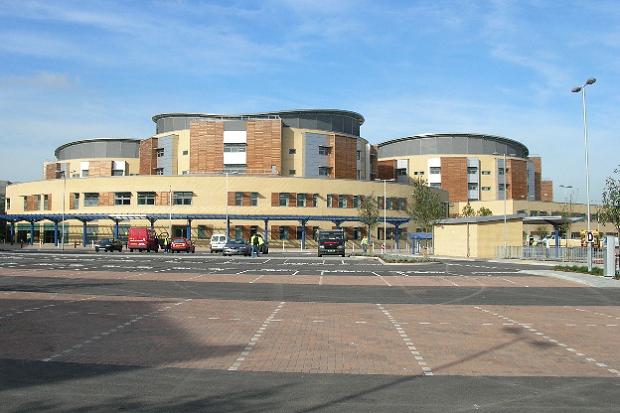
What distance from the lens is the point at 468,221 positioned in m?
56.6

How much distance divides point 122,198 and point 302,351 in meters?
78.6

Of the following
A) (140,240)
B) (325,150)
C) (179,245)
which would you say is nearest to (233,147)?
(325,150)

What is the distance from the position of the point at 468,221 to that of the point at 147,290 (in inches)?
1603

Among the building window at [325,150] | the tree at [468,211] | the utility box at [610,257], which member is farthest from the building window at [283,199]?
the utility box at [610,257]

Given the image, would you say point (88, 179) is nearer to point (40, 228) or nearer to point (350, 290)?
point (40, 228)

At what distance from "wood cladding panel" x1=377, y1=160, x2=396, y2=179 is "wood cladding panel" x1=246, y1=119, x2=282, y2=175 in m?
31.0

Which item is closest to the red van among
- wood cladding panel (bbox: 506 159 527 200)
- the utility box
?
the utility box

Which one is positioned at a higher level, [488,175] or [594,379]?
[488,175]

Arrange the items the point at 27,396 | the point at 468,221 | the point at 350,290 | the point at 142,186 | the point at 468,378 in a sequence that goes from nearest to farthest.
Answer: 1. the point at 27,396
2. the point at 468,378
3. the point at 350,290
4. the point at 468,221
5. the point at 142,186

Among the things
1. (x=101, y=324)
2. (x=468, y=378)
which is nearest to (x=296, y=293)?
(x=101, y=324)

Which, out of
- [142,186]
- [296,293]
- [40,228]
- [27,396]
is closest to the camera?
[27,396]

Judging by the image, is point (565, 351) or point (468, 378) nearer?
point (468, 378)

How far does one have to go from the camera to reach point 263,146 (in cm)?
9044

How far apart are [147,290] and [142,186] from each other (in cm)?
6571
